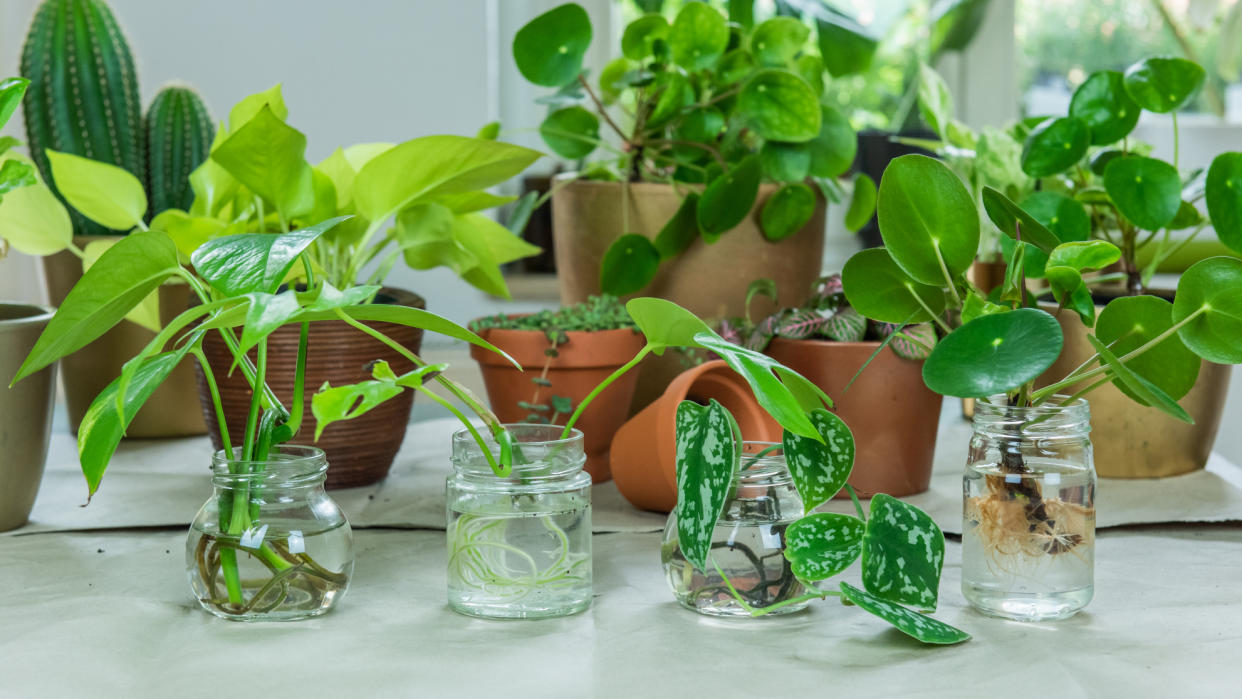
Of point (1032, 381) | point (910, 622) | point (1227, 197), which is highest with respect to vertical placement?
point (1227, 197)

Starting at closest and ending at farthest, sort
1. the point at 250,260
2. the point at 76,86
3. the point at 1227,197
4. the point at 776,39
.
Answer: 1. the point at 250,260
2. the point at 1227,197
3. the point at 776,39
4. the point at 76,86

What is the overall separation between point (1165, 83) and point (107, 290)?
2.46 feet

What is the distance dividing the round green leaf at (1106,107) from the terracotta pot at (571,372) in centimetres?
40

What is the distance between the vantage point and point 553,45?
952 mm

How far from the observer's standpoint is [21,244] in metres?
0.89

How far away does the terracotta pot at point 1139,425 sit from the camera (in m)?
0.92

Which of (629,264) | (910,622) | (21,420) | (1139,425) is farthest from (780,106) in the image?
(21,420)

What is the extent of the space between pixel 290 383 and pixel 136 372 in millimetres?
322

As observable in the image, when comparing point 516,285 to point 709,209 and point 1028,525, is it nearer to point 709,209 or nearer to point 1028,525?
point 709,209

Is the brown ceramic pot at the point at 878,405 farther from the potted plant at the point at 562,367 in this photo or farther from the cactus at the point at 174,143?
the cactus at the point at 174,143

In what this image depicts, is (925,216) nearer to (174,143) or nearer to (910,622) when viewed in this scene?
(910,622)

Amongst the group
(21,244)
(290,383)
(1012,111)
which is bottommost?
(290,383)

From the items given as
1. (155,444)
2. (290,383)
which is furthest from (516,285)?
(290,383)

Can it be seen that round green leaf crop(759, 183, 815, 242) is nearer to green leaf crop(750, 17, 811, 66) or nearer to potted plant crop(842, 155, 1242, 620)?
green leaf crop(750, 17, 811, 66)
